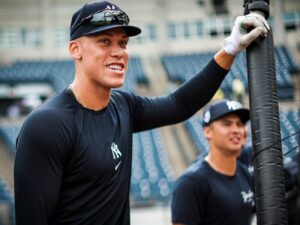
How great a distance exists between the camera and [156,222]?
751 centimetres

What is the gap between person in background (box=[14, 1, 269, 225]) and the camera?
1.73 metres

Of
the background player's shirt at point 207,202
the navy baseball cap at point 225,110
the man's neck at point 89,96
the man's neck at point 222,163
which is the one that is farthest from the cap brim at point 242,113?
the man's neck at point 89,96

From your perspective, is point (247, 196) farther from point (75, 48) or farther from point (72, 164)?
point (75, 48)

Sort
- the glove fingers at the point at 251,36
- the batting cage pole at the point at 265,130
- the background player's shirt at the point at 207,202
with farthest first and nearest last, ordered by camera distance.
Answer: the background player's shirt at the point at 207,202 < the glove fingers at the point at 251,36 < the batting cage pole at the point at 265,130

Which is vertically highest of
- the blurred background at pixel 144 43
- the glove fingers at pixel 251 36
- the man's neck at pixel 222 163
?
the blurred background at pixel 144 43

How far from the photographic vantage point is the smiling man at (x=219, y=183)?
2.87 m

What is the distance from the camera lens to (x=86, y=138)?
1890mm

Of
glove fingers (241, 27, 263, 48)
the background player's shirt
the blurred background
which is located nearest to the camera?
glove fingers (241, 27, 263, 48)

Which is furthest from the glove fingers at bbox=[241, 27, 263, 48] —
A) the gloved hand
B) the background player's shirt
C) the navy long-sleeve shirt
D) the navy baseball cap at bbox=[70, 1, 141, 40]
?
the background player's shirt

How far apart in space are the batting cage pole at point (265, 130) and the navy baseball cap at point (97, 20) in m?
0.63

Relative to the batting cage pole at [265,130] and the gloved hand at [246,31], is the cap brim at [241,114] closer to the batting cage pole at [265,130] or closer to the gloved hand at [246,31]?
the gloved hand at [246,31]

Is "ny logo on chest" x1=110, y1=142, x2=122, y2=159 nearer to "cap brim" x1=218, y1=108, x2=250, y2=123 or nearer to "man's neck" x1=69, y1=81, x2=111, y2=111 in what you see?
"man's neck" x1=69, y1=81, x2=111, y2=111

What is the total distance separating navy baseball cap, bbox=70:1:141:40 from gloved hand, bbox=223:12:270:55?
20.7 inches

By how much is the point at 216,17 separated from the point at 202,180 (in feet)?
59.6
